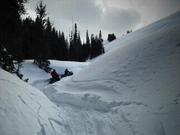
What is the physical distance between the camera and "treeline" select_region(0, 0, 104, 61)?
38.2ft

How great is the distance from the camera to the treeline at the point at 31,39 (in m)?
11.6

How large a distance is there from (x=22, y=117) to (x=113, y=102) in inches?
127

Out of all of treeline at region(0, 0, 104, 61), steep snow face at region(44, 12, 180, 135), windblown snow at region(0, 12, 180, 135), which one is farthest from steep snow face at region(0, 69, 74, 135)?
treeline at region(0, 0, 104, 61)

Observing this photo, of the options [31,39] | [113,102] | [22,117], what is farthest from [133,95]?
[31,39]

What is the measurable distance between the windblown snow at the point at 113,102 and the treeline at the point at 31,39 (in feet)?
20.2

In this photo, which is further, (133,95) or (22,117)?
(133,95)

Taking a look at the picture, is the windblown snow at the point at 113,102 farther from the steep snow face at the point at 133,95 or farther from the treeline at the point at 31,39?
the treeline at the point at 31,39

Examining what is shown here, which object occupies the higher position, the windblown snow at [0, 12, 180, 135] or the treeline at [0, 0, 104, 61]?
the treeline at [0, 0, 104, 61]

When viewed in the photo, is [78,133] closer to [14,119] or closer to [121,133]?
[121,133]

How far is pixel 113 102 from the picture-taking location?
6.22 metres

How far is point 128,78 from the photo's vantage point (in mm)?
7371

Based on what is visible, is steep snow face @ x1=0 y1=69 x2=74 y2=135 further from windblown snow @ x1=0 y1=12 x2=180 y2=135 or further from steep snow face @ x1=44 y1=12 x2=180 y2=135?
steep snow face @ x1=44 y1=12 x2=180 y2=135

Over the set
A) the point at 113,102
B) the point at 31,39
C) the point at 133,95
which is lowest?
the point at 113,102

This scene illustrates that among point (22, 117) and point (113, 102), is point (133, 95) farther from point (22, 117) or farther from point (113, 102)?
point (22, 117)
